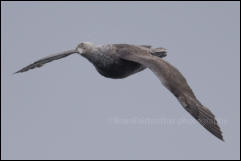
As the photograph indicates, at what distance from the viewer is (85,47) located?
15.9 metres

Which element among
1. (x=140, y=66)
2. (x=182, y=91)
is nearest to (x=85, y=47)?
(x=140, y=66)

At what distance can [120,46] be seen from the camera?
15.7 meters

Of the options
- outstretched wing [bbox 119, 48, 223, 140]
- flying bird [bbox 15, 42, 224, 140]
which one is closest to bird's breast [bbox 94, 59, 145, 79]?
flying bird [bbox 15, 42, 224, 140]

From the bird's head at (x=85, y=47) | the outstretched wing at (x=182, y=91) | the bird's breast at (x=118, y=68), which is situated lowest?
the outstretched wing at (x=182, y=91)

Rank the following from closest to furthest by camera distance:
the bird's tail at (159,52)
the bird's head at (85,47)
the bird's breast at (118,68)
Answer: the bird's breast at (118,68), the bird's head at (85,47), the bird's tail at (159,52)

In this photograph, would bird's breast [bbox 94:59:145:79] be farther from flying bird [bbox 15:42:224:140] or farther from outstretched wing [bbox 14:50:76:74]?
outstretched wing [bbox 14:50:76:74]

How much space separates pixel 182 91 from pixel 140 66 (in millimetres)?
3035

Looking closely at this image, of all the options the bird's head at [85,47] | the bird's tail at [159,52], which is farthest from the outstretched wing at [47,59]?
the bird's tail at [159,52]

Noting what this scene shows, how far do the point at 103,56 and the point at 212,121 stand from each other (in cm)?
421

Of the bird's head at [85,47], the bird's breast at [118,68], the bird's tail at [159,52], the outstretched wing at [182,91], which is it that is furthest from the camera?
the bird's tail at [159,52]

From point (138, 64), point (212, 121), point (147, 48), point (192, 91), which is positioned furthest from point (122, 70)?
point (212, 121)

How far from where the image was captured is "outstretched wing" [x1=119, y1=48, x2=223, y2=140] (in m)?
12.1

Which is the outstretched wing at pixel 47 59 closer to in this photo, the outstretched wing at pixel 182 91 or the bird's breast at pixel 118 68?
the bird's breast at pixel 118 68

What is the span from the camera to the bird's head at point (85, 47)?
15.8 meters
